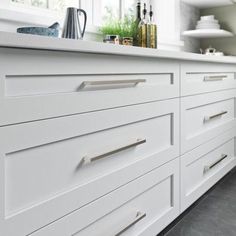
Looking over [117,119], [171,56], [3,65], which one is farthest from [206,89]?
[3,65]

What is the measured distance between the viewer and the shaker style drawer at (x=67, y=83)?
80 centimetres

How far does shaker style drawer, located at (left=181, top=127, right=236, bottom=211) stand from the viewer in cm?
171

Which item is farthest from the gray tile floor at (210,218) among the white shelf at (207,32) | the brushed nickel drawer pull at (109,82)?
the white shelf at (207,32)

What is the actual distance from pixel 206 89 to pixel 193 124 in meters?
0.25

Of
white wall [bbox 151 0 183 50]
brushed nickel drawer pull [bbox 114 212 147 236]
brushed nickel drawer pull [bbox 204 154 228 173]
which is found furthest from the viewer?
white wall [bbox 151 0 183 50]

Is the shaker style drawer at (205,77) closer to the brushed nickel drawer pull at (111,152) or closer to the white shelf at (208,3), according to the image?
the brushed nickel drawer pull at (111,152)

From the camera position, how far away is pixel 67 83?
37.9 inches

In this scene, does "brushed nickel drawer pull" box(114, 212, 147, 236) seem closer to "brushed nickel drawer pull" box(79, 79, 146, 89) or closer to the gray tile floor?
the gray tile floor

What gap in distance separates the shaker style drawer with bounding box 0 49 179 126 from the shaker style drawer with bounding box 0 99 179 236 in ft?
0.11

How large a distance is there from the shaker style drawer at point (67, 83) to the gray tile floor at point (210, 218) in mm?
757

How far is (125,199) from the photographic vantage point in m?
1.24

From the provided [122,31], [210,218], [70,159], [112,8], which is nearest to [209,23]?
[112,8]

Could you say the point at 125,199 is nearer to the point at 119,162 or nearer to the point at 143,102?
the point at 119,162

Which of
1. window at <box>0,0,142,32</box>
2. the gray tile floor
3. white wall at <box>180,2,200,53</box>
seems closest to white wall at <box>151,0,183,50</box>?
white wall at <box>180,2,200,53</box>
